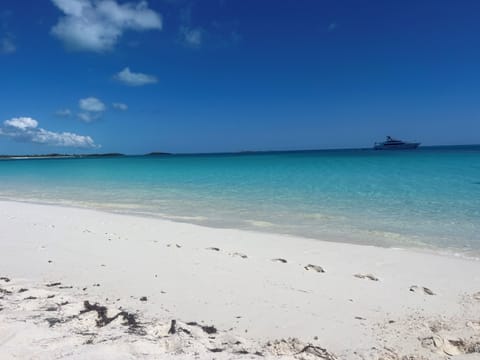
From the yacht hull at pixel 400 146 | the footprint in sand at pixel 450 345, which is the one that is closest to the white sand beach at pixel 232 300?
the footprint in sand at pixel 450 345

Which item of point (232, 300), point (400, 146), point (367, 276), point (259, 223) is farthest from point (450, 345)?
point (400, 146)

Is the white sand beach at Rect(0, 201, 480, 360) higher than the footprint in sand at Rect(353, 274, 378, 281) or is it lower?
higher

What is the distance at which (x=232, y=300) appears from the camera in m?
4.20

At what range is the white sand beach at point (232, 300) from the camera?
3096mm

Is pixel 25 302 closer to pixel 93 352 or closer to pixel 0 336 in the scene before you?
pixel 0 336

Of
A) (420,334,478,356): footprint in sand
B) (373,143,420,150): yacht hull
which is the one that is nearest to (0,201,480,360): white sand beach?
(420,334,478,356): footprint in sand

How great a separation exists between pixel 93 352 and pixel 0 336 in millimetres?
957

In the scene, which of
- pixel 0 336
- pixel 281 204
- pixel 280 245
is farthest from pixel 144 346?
pixel 281 204

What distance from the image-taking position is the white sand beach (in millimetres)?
3096

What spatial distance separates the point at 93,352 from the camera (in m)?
2.89

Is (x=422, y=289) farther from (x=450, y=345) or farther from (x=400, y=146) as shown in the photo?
(x=400, y=146)

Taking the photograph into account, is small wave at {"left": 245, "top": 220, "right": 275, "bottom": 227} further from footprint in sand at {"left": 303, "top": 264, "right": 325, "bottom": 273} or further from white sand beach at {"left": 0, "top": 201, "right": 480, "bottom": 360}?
footprint in sand at {"left": 303, "top": 264, "right": 325, "bottom": 273}

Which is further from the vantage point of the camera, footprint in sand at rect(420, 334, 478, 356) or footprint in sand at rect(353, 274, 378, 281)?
footprint in sand at rect(353, 274, 378, 281)

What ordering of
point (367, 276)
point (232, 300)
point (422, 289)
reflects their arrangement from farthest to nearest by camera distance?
point (367, 276)
point (422, 289)
point (232, 300)
